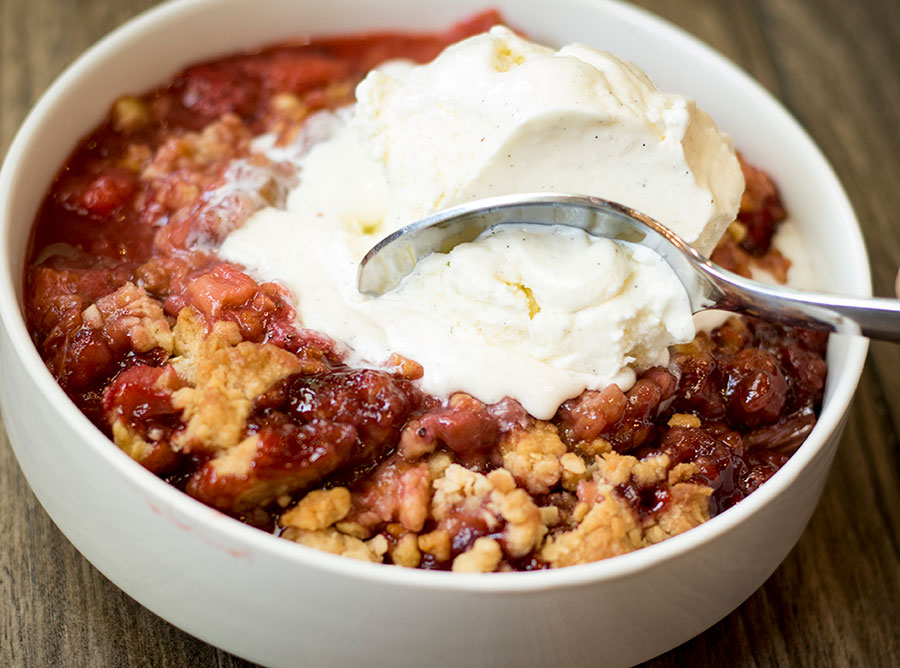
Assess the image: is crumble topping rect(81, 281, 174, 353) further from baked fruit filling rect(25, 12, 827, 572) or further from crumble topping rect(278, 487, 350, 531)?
crumble topping rect(278, 487, 350, 531)

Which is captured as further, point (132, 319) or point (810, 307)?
point (132, 319)

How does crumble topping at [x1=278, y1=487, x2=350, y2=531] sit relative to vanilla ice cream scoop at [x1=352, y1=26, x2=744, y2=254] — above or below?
A: below

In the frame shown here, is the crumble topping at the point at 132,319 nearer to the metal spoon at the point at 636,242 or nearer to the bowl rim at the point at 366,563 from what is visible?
the bowl rim at the point at 366,563

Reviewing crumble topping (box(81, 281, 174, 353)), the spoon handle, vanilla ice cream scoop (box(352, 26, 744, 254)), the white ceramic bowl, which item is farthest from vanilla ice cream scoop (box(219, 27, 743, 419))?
the white ceramic bowl

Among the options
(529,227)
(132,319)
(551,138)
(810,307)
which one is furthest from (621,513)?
(132,319)

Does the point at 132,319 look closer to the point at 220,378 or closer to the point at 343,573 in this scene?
the point at 220,378

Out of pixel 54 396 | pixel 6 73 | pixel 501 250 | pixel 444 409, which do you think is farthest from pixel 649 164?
pixel 6 73

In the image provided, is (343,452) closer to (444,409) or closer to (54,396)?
(444,409)

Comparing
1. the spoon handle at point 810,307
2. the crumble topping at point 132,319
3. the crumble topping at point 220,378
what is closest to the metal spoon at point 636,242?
Answer: the spoon handle at point 810,307
